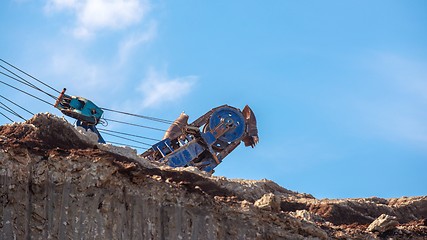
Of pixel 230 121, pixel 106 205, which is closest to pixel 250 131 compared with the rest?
pixel 230 121

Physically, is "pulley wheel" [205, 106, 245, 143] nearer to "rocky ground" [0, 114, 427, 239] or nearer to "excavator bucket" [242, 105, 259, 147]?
"excavator bucket" [242, 105, 259, 147]

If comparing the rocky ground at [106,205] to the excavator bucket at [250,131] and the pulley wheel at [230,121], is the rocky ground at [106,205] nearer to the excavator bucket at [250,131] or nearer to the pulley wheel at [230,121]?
the pulley wheel at [230,121]

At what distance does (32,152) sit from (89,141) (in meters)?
6.97

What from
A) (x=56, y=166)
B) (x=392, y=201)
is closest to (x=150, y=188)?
(x=56, y=166)

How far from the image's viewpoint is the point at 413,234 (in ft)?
95.6

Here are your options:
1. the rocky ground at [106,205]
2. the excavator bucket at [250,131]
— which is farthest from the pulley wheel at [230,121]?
the rocky ground at [106,205]

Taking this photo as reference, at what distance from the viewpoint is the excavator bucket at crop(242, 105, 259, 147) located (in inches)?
1684

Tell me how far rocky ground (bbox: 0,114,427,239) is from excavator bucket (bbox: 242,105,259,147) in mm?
13350

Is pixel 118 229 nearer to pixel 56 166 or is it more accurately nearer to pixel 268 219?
pixel 56 166

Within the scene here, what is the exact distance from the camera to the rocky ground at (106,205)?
22266 mm

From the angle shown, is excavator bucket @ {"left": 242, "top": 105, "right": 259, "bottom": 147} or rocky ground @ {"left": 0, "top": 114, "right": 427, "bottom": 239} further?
excavator bucket @ {"left": 242, "top": 105, "right": 259, "bottom": 147}

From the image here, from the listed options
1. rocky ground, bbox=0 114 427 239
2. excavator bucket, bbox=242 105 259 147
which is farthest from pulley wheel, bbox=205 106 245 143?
rocky ground, bbox=0 114 427 239

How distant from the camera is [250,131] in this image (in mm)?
42781

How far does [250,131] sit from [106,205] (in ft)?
65.5
